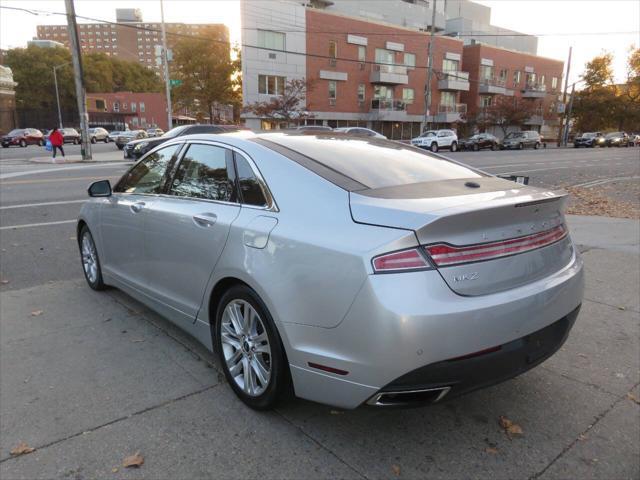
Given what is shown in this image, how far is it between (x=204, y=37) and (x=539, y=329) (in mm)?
43374

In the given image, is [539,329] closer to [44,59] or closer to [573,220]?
[573,220]

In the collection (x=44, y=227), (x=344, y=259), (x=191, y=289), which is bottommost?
(x=44, y=227)

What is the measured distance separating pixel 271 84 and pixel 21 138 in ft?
79.1

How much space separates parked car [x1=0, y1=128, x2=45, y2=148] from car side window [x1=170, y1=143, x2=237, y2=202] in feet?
166

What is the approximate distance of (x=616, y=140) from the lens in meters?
51.9

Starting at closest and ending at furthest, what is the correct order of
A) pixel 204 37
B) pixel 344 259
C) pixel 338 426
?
pixel 344 259 < pixel 338 426 < pixel 204 37

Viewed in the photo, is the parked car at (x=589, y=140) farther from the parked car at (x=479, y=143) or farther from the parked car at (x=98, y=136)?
the parked car at (x=98, y=136)

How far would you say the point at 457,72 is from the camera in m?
55.2

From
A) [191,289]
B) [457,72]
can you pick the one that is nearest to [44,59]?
[457,72]

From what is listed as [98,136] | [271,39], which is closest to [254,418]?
[271,39]

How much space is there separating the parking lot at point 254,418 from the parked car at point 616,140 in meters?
55.3

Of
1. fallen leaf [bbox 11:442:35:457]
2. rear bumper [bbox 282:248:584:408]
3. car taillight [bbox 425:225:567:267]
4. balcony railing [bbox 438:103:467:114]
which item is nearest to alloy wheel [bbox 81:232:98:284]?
fallen leaf [bbox 11:442:35:457]

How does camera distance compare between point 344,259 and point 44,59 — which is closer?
point 344,259

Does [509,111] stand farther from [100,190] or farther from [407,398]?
[407,398]
